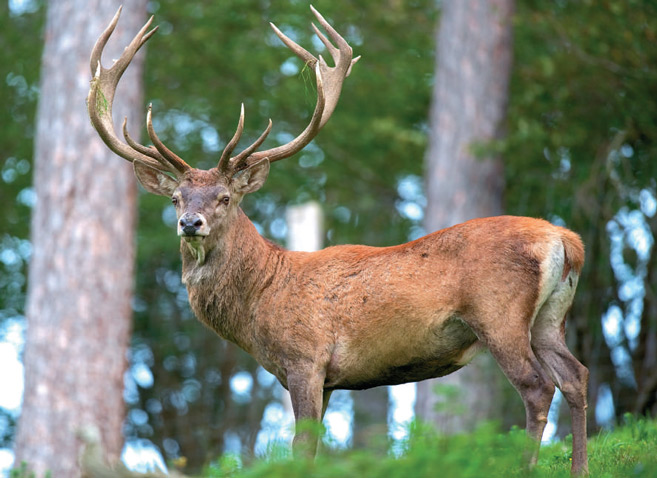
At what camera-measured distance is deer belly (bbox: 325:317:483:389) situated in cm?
620

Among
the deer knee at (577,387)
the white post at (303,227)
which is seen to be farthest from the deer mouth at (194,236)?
the white post at (303,227)

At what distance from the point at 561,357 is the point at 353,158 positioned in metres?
10.6

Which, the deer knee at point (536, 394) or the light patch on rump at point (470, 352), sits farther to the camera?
the light patch on rump at point (470, 352)

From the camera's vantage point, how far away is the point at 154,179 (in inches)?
287

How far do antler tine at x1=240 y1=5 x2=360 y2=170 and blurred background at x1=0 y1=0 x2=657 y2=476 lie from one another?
0.66 ft

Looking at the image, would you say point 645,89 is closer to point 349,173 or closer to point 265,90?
point 349,173

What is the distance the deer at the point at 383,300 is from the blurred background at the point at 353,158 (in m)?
0.82

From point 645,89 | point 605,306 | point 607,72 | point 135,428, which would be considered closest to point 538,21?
point 607,72

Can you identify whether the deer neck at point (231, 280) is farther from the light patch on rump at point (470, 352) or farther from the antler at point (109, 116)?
the light patch on rump at point (470, 352)

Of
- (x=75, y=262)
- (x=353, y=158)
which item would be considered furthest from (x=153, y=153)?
(x=353, y=158)

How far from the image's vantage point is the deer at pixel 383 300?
19.7 ft

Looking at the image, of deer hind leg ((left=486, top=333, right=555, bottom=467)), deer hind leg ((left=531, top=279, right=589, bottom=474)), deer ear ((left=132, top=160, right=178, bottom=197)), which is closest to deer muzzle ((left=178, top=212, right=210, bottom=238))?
deer ear ((left=132, top=160, right=178, bottom=197))

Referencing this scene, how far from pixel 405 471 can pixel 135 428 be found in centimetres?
1735

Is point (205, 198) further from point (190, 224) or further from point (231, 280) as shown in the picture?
point (231, 280)
